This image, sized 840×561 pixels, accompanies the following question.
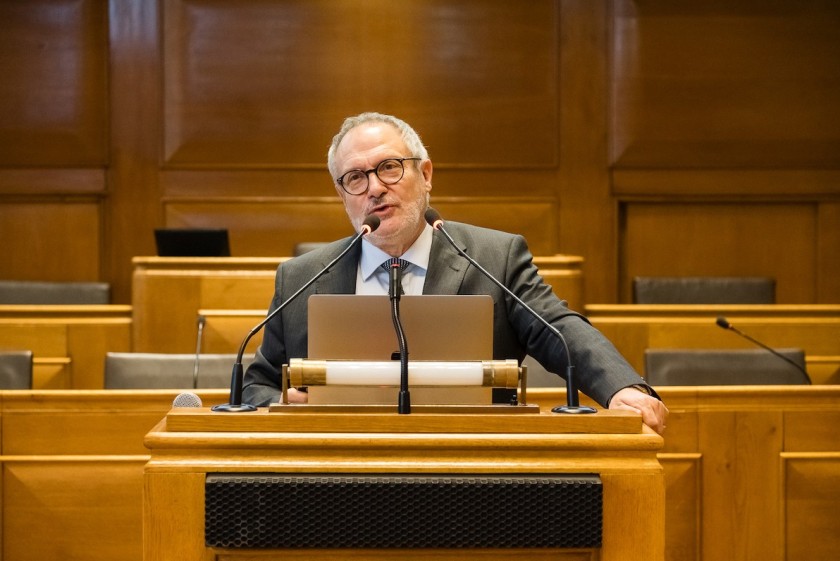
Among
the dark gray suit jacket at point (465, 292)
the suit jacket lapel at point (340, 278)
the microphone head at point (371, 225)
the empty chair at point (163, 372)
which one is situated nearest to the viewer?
the microphone head at point (371, 225)

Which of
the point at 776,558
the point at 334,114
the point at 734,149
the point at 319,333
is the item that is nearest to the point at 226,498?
the point at 319,333

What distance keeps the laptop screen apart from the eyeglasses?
102 inches

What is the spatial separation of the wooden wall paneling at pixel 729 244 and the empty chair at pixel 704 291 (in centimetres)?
87

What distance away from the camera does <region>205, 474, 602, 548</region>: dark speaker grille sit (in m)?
1.40

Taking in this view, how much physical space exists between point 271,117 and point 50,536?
3769 mm

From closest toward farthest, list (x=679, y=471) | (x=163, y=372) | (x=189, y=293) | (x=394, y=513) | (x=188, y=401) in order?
(x=394, y=513), (x=188, y=401), (x=679, y=471), (x=163, y=372), (x=189, y=293)

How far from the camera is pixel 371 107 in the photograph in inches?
245

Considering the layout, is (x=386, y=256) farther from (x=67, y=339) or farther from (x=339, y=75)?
(x=339, y=75)

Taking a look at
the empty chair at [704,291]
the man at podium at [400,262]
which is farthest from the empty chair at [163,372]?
the empty chair at [704,291]

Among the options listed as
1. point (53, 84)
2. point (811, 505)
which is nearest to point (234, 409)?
point (811, 505)

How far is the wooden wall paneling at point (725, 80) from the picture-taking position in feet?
20.2

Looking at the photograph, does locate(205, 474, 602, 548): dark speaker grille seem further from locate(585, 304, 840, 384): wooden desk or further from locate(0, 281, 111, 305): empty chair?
locate(0, 281, 111, 305): empty chair

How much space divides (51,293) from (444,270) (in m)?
3.53

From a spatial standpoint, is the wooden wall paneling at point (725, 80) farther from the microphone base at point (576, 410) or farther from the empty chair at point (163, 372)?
the microphone base at point (576, 410)
